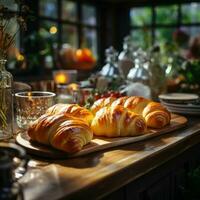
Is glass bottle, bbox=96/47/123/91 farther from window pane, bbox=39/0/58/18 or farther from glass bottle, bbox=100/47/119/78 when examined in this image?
window pane, bbox=39/0/58/18

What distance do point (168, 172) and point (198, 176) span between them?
3.1 inches

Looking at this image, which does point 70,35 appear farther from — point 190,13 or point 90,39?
point 190,13

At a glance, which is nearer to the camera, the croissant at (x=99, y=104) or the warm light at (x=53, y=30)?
the croissant at (x=99, y=104)

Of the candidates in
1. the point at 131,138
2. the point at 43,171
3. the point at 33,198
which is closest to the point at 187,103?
the point at 131,138

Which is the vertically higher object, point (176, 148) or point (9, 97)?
point (9, 97)

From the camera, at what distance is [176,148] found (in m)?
0.99

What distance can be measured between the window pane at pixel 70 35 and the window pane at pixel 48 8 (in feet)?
0.49

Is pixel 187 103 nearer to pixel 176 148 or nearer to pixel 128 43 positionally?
pixel 176 148

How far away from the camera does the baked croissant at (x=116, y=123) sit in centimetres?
95

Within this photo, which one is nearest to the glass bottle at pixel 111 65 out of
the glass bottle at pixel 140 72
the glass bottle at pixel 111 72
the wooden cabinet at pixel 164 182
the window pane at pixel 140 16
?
the glass bottle at pixel 111 72

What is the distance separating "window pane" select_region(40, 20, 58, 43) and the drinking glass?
1.61 m

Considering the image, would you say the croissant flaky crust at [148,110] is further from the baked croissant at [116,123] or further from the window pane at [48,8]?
the window pane at [48,8]

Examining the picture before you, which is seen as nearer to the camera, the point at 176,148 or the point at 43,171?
the point at 43,171

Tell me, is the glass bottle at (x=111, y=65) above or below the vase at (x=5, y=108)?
above
